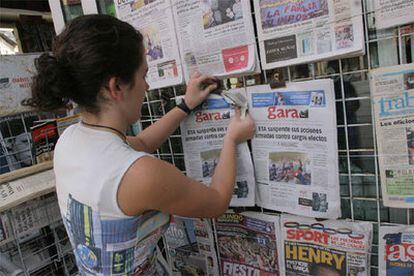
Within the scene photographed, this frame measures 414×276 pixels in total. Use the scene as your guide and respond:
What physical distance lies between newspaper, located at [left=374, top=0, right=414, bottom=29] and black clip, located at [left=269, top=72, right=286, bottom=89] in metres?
0.23

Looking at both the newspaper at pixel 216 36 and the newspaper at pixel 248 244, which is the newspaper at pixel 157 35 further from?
the newspaper at pixel 248 244

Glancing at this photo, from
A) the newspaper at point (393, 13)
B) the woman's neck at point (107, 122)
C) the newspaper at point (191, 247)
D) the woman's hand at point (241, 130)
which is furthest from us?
the newspaper at point (191, 247)

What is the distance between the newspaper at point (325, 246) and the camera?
0.81 meters

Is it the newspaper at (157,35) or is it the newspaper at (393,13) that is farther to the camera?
the newspaper at (157,35)

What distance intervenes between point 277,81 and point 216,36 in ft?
0.64

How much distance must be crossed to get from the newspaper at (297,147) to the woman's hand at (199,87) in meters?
0.11

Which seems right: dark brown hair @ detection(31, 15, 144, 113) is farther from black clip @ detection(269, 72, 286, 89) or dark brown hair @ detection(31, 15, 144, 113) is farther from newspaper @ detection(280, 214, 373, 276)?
newspaper @ detection(280, 214, 373, 276)

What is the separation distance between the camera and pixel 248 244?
101 centimetres

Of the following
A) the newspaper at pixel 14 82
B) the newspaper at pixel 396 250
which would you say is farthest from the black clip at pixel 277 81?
the newspaper at pixel 14 82

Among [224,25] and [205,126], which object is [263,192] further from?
[224,25]

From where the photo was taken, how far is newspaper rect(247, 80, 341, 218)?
768 mm

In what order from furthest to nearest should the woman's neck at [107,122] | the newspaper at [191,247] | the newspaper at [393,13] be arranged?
the newspaper at [191,247] < the woman's neck at [107,122] < the newspaper at [393,13]

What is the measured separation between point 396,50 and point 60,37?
702 mm

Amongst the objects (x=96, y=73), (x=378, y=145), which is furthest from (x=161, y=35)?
(x=378, y=145)
